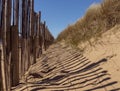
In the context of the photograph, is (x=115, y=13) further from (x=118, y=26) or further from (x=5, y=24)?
(x=5, y=24)

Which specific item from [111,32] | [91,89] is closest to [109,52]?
[111,32]

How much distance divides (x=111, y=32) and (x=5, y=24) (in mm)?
5384

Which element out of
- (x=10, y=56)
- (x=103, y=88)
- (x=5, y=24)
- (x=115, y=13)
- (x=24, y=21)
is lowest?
(x=103, y=88)

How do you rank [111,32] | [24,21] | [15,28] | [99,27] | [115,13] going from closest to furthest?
1. [15,28]
2. [24,21]
3. [111,32]
4. [115,13]
5. [99,27]

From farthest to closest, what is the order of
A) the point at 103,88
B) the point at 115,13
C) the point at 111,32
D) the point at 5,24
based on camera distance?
the point at 115,13
the point at 111,32
the point at 5,24
the point at 103,88

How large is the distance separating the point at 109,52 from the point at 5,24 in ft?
11.9

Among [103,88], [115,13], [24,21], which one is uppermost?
[115,13]

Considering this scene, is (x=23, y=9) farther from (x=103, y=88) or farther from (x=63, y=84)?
(x=103, y=88)

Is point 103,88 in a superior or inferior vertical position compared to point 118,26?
inferior

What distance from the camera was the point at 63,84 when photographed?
20.4 feet

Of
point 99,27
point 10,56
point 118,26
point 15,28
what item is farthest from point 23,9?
point 99,27

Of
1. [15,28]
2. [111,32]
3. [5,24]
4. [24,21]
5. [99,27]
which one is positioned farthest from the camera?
[99,27]

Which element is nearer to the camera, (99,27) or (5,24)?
(5,24)

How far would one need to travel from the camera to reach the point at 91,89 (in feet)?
18.0
